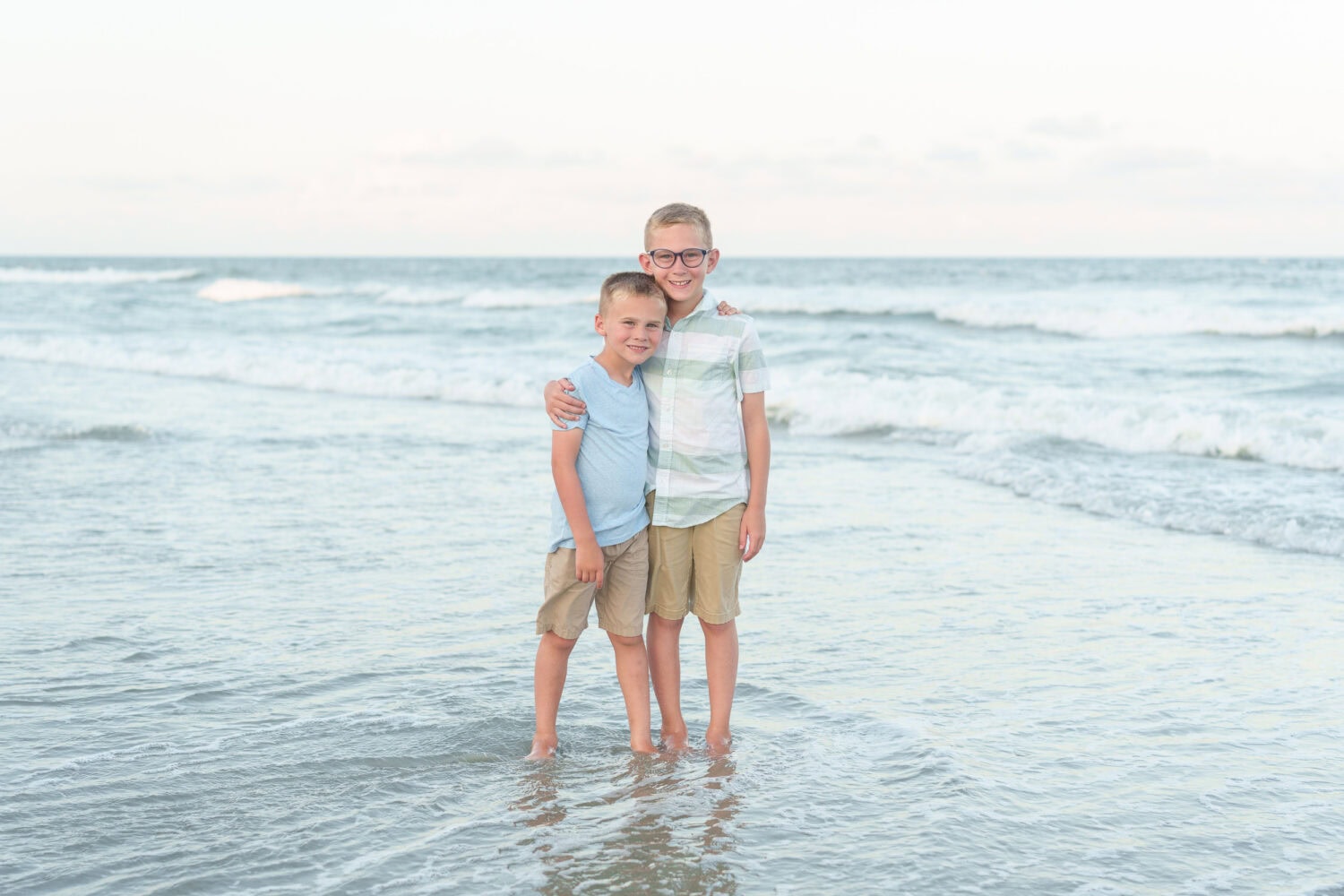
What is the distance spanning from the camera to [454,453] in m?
10.5

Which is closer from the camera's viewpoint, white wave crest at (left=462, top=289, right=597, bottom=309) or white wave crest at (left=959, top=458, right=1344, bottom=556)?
white wave crest at (left=959, top=458, right=1344, bottom=556)

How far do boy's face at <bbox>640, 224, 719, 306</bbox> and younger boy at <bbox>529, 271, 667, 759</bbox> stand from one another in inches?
1.7

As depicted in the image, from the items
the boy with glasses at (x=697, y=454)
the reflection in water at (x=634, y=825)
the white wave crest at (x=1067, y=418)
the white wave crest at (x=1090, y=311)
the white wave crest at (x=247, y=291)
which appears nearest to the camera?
the reflection in water at (x=634, y=825)

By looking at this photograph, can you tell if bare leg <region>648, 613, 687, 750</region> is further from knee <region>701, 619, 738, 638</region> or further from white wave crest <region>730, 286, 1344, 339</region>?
white wave crest <region>730, 286, 1344, 339</region>

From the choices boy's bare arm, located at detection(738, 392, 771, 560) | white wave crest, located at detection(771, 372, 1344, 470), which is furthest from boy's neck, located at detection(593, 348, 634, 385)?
white wave crest, located at detection(771, 372, 1344, 470)

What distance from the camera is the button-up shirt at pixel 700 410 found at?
385cm

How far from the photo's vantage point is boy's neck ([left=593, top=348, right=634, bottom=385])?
3812 millimetres

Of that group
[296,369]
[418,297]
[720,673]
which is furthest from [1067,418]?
[418,297]

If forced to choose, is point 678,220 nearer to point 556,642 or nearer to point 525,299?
point 556,642

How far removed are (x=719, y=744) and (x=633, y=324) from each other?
4.66ft

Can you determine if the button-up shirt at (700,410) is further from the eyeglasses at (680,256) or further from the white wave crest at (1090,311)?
the white wave crest at (1090,311)

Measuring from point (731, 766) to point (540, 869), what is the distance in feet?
3.05

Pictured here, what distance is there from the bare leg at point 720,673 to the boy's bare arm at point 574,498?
515 mm

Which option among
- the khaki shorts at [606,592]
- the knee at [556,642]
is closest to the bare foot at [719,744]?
the khaki shorts at [606,592]
